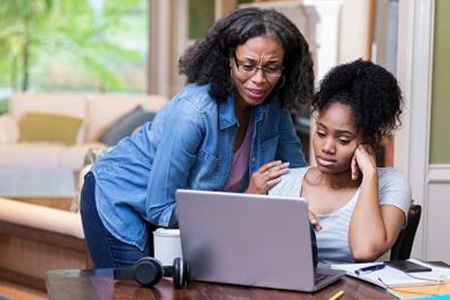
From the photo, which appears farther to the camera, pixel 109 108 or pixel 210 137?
pixel 109 108

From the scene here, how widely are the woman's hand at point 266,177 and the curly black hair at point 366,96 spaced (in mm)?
195

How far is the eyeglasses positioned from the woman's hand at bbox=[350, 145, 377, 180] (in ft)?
0.96

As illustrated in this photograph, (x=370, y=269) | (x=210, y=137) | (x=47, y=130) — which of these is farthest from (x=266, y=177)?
(x=47, y=130)

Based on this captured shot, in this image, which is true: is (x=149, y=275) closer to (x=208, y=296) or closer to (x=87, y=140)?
(x=208, y=296)

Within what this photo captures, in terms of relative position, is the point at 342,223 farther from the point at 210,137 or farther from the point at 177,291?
the point at 177,291

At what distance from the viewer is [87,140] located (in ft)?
26.2

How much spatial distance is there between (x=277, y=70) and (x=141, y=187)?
0.51 meters

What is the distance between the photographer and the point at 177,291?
193 cm

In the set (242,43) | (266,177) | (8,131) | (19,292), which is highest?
(242,43)

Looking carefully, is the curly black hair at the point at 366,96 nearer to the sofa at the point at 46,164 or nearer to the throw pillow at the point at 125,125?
the sofa at the point at 46,164

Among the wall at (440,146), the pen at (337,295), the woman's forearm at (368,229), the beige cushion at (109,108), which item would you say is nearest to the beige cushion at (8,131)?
the beige cushion at (109,108)

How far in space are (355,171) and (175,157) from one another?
18.6 inches

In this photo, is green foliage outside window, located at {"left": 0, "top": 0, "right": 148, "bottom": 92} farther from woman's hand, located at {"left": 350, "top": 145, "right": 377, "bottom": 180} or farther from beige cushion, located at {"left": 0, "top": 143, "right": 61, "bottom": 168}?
woman's hand, located at {"left": 350, "top": 145, "right": 377, "bottom": 180}

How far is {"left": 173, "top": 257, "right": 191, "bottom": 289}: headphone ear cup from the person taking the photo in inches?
76.7
